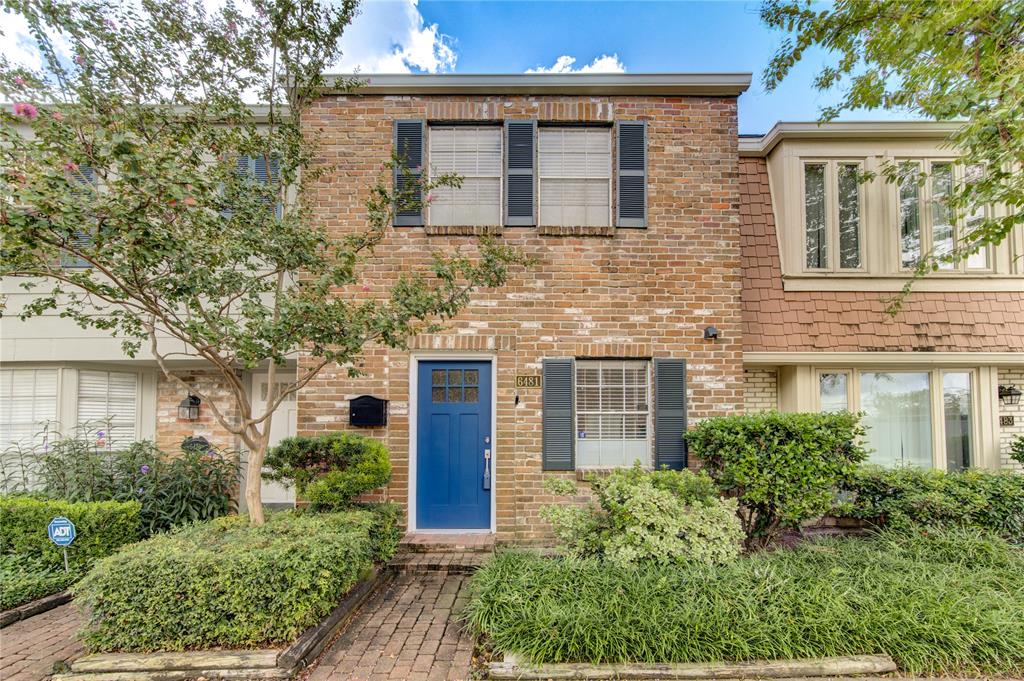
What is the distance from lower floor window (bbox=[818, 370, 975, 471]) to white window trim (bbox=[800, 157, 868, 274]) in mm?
1431

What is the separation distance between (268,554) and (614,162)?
546cm

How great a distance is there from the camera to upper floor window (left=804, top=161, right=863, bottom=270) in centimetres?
625

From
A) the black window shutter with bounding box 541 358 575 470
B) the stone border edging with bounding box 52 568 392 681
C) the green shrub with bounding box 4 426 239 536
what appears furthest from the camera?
the black window shutter with bounding box 541 358 575 470

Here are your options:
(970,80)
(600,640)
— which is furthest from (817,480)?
(970,80)

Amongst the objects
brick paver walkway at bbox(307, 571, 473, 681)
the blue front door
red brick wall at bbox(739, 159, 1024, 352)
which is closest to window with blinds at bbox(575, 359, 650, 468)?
the blue front door

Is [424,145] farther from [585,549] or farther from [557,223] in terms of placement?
[585,549]

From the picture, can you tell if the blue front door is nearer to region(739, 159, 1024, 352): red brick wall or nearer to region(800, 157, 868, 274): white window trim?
region(739, 159, 1024, 352): red brick wall

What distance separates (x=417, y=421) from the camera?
223 inches

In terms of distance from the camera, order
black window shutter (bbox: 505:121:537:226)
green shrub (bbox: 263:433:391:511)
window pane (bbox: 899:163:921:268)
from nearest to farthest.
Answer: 1. green shrub (bbox: 263:433:391:511)
2. black window shutter (bbox: 505:121:537:226)
3. window pane (bbox: 899:163:921:268)

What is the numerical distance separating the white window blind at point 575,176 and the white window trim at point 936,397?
3623mm

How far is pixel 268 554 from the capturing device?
10.9 ft

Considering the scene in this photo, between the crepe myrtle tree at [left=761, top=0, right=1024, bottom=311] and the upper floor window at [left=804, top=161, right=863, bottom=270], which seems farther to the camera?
the upper floor window at [left=804, top=161, right=863, bottom=270]

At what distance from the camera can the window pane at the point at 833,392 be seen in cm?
621

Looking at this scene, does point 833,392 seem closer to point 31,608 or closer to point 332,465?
point 332,465
